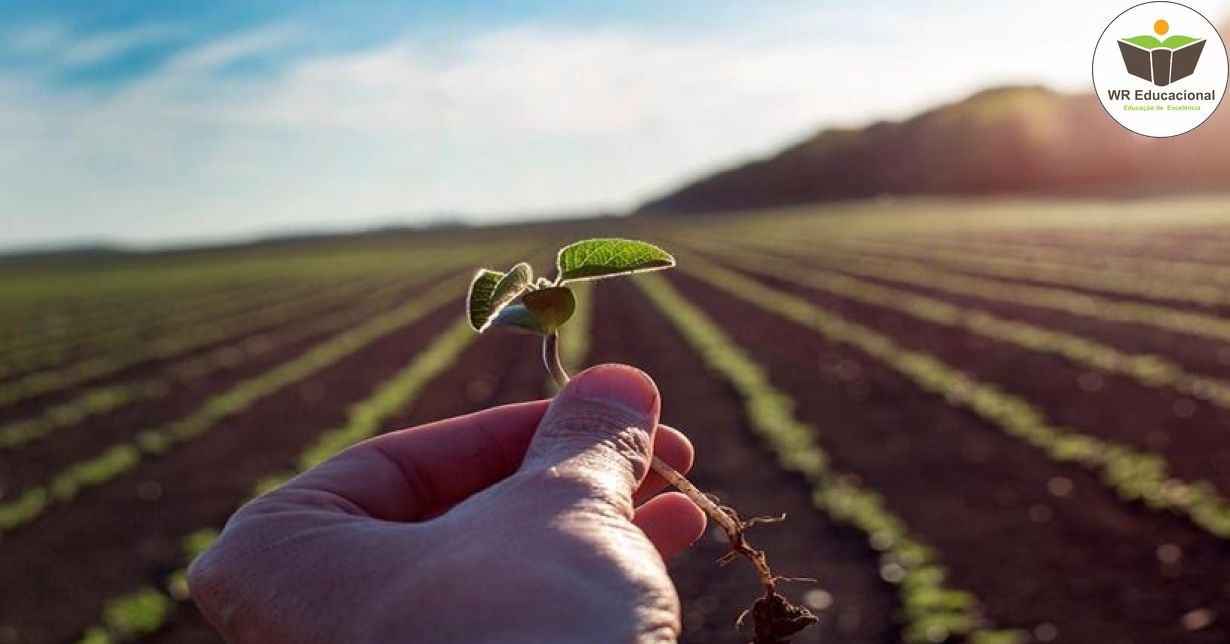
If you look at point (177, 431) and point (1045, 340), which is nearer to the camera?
point (177, 431)

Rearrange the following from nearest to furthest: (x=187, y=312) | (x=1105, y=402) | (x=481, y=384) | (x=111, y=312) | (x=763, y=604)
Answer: (x=763, y=604) < (x=1105, y=402) < (x=481, y=384) < (x=187, y=312) < (x=111, y=312)

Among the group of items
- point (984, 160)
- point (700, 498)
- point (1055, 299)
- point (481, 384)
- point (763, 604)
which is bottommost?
point (984, 160)

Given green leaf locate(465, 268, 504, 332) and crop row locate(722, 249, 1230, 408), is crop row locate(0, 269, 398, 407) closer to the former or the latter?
crop row locate(722, 249, 1230, 408)

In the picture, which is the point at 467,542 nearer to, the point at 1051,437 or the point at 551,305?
the point at 551,305

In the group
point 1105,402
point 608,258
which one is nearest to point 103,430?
point 1105,402

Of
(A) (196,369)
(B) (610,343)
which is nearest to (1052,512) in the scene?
(B) (610,343)
